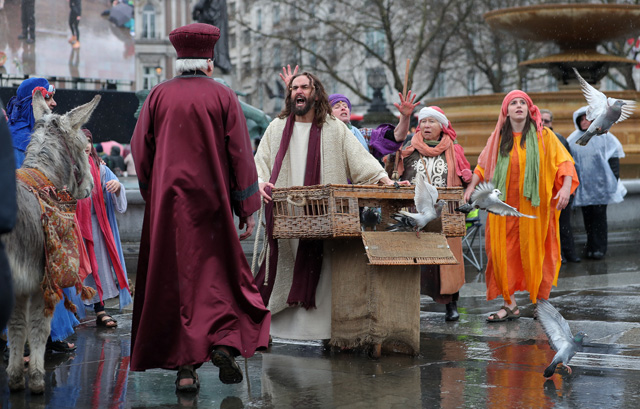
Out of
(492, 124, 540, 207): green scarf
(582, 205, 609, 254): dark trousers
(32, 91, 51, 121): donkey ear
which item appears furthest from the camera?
(582, 205, 609, 254): dark trousers

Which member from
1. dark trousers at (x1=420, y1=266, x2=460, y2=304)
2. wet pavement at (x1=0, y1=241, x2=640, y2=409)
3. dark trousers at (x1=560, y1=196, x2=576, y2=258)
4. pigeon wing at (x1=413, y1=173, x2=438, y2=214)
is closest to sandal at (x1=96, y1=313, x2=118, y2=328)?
wet pavement at (x1=0, y1=241, x2=640, y2=409)

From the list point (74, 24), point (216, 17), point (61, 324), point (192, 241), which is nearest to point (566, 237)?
point (61, 324)

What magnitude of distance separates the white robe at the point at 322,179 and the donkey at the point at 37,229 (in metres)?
1.46

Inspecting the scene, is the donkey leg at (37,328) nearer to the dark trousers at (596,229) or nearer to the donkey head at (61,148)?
the donkey head at (61,148)

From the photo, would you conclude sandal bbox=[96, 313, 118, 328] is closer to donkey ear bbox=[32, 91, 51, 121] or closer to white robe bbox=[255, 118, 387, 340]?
white robe bbox=[255, 118, 387, 340]

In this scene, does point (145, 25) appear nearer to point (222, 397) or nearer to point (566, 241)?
point (566, 241)

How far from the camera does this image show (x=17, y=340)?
5.36m

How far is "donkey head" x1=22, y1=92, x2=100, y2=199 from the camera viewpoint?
556 cm

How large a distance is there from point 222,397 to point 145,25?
77479 mm

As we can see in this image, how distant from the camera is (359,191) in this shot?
5941mm

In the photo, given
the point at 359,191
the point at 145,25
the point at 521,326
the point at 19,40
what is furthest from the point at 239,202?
the point at 145,25

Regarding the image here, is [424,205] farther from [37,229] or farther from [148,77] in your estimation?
[148,77]

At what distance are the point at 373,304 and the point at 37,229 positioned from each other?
2239 mm

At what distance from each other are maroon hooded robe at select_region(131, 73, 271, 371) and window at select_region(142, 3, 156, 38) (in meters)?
76.3
